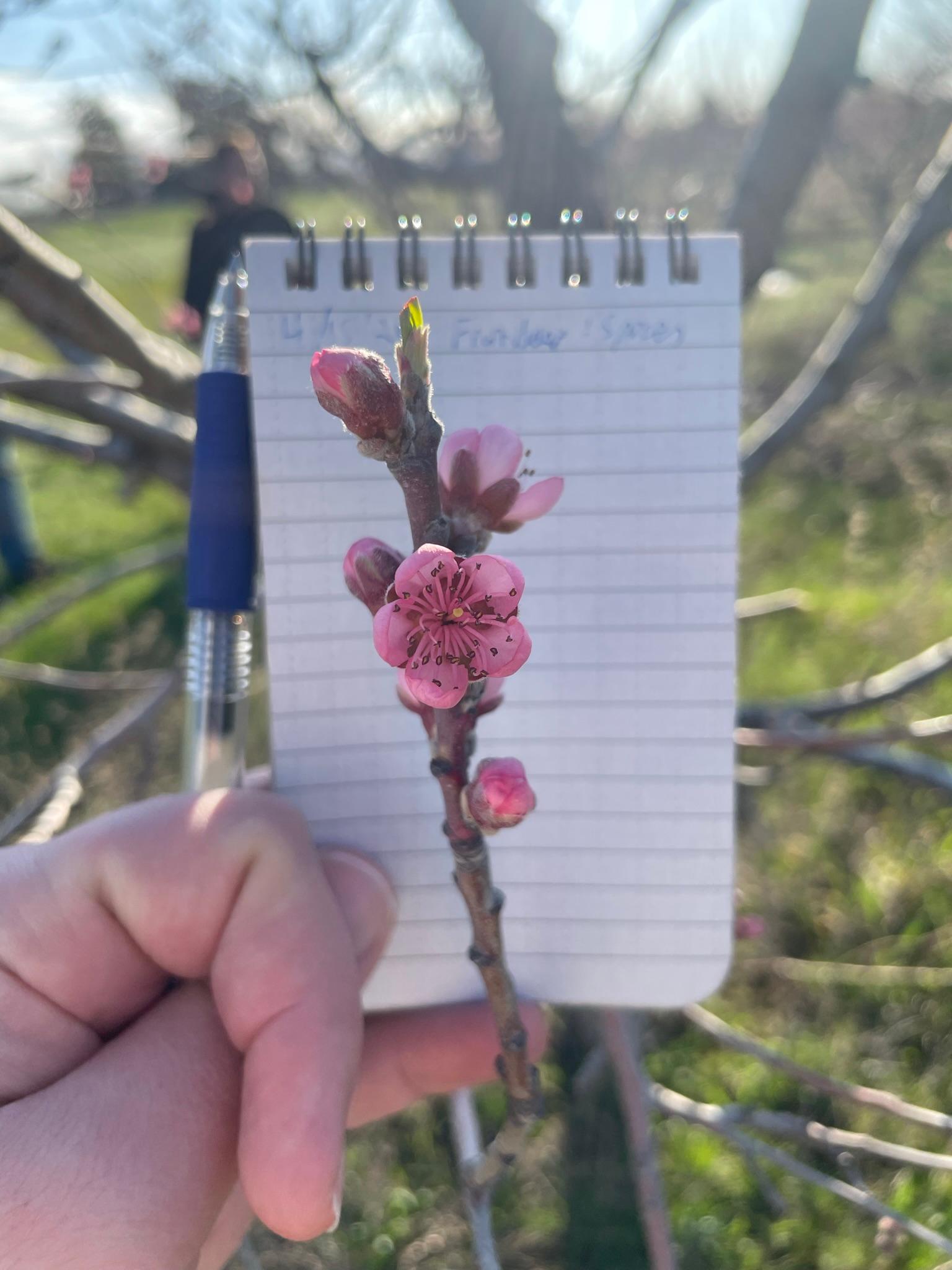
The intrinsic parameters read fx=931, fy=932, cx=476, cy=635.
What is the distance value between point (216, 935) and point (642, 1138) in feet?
1.77

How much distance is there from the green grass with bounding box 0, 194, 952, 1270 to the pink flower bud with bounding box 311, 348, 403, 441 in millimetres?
1105

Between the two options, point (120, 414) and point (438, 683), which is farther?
point (120, 414)

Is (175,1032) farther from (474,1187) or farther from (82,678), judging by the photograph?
(82,678)

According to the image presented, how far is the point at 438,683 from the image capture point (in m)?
0.50

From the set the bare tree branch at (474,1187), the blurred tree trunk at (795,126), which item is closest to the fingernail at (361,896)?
the bare tree branch at (474,1187)

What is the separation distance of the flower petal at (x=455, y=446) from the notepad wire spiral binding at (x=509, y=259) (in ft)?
0.98

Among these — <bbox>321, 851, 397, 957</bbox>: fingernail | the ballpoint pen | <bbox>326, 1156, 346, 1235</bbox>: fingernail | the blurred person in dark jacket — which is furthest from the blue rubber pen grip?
the blurred person in dark jacket

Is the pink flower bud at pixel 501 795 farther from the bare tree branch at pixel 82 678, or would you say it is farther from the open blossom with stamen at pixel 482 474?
the bare tree branch at pixel 82 678

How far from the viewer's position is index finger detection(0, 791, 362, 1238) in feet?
2.15

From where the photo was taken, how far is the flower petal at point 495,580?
1.59 feet

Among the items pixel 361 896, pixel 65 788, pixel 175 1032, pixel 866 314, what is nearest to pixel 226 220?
pixel 866 314

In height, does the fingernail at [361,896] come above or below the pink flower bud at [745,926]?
above

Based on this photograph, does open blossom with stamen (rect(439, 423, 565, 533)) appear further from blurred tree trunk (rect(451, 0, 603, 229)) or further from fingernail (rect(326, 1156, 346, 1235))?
blurred tree trunk (rect(451, 0, 603, 229))

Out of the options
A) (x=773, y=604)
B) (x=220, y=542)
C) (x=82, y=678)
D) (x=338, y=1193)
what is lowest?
(x=338, y=1193)
